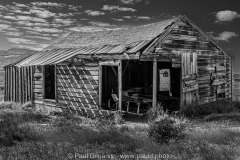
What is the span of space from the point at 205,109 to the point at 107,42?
5.81 metres

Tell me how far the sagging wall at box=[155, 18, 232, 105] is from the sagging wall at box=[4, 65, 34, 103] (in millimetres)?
7247

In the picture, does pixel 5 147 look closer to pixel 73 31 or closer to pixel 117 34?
pixel 117 34

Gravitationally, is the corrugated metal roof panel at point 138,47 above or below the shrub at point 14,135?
above

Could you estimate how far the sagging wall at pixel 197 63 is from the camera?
1250 cm

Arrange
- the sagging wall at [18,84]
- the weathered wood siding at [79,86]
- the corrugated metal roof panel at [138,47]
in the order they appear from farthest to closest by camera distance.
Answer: the sagging wall at [18,84], the weathered wood siding at [79,86], the corrugated metal roof panel at [138,47]

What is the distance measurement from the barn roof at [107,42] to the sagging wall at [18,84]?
54 centimetres

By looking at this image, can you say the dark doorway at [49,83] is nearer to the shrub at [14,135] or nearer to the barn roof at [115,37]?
the barn roof at [115,37]

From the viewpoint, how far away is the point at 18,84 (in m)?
16.0

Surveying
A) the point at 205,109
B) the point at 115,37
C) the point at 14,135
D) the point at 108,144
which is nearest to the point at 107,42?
the point at 115,37

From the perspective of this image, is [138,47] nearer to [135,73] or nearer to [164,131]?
[135,73]

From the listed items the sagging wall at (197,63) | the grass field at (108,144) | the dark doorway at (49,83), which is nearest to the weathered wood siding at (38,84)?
the dark doorway at (49,83)

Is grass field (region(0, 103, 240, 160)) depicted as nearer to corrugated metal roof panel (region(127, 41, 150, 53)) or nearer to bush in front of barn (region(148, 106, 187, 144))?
bush in front of barn (region(148, 106, 187, 144))

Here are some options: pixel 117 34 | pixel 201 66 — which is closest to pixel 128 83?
pixel 117 34

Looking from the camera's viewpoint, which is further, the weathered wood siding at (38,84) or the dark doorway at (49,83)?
the dark doorway at (49,83)
